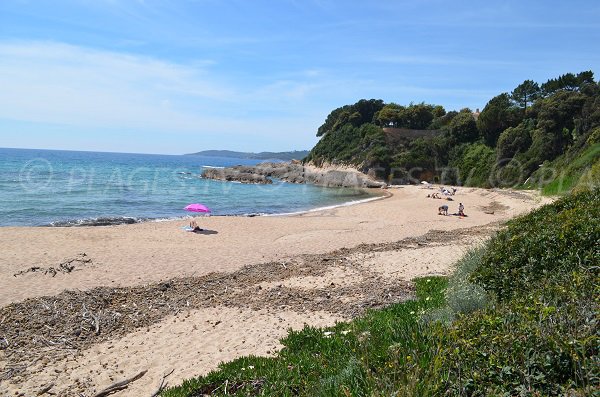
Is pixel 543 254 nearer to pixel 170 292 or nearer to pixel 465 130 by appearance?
pixel 170 292

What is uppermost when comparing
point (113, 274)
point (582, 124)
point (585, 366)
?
point (582, 124)

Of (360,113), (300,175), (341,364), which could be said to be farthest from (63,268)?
(360,113)

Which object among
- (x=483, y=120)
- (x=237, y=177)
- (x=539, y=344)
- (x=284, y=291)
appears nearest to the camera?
(x=539, y=344)

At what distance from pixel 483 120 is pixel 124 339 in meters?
54.0

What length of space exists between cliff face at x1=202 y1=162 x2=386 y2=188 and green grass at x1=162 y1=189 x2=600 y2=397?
160ft

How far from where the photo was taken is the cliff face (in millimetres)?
56469

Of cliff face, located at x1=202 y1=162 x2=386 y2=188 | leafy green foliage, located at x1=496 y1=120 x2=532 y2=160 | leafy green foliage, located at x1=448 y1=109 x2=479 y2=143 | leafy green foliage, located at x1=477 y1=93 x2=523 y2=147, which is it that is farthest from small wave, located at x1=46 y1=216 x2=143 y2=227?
leafy green foliage, located at x1=448 y1=109 x2=479 y2=143

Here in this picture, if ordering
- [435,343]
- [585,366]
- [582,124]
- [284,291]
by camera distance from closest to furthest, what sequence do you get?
1. [585,366]
2. [435,343]
3. [284,291]
4. [582,124]

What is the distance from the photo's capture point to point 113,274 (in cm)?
1251

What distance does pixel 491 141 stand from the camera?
53.0 metres

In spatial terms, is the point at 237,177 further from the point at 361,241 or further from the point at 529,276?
the point at 529,276

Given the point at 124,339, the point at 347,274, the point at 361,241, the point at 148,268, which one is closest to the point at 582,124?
the point at 361,241

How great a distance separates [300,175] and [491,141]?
87.4 ft

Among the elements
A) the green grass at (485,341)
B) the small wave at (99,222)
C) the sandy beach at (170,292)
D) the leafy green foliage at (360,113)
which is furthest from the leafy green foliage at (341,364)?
the leafy green foliage at (360,113)
